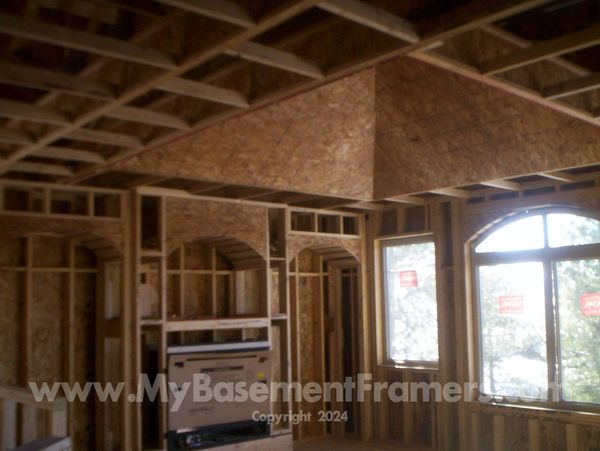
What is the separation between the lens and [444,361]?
841cm

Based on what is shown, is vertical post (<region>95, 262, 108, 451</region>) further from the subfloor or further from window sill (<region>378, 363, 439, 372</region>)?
window sill (<region>378, 363, 439, 372</region>)

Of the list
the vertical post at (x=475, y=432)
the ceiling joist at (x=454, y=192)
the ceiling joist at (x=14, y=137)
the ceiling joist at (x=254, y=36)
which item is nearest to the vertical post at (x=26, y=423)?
the ceiling joist at (x=14, y=137)

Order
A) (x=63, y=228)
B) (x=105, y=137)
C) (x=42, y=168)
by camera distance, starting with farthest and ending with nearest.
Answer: (x=63, y=228) → (x=42, y=168) → (x=105, y=137)

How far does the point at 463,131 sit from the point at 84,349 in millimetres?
4850

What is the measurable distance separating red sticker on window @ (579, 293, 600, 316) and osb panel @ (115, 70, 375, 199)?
2810 millimetres

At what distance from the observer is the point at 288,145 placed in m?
6.73

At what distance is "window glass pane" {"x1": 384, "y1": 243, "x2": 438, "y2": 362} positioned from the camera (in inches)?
350

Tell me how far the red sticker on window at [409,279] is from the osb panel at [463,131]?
1.96m

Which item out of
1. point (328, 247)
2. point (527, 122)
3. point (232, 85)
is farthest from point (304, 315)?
point (232, 85)

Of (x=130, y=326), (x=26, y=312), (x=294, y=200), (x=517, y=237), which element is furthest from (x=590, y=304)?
(x=26, y=312)

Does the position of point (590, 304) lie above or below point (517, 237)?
below

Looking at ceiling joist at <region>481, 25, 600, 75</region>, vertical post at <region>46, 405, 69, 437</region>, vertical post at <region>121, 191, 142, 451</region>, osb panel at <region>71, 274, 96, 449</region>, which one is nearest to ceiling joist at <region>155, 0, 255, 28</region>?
ceiling joist at <region>481, 25, 600, 75</region>

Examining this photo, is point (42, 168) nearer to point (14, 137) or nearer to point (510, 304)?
point (14, 137)

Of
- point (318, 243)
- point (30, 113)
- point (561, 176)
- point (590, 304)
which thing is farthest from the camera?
point (318, 243)
